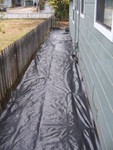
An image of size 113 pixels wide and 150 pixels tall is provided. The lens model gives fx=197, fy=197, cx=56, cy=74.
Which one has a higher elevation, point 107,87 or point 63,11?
point 63,11

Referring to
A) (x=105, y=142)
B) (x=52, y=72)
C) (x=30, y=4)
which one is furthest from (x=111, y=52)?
(x=30, y=4)

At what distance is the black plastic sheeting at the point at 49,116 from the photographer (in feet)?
8.60

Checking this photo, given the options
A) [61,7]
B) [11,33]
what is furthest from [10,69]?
[61,7]

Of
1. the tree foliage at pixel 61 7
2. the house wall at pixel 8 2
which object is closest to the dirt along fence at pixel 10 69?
the tree foliage at pixel 61 7

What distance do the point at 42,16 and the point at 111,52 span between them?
22.9m

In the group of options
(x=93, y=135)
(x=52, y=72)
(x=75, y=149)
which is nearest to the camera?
(x=75, y=149)

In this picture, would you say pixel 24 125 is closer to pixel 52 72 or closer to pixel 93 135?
pixel 93 135

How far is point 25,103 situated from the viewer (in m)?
3.66

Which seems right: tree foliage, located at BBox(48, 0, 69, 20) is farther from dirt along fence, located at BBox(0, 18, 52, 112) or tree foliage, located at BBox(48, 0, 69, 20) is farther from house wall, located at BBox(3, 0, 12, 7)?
house wall, located at BBox(3, 0, 12, 7)

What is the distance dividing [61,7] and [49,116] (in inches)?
777

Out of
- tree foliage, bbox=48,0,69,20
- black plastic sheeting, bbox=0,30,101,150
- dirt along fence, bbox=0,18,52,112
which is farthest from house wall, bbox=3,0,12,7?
black plastic sheeting, bbox=0,30,101,150

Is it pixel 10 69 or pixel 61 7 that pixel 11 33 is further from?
pixel 10 69

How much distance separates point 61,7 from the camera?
21.2m

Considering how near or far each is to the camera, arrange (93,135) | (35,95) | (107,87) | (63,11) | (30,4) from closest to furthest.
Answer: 1. (107,87)
2. (93,135)
3. (35,95)
4. (63,11)
5. (30,4)
